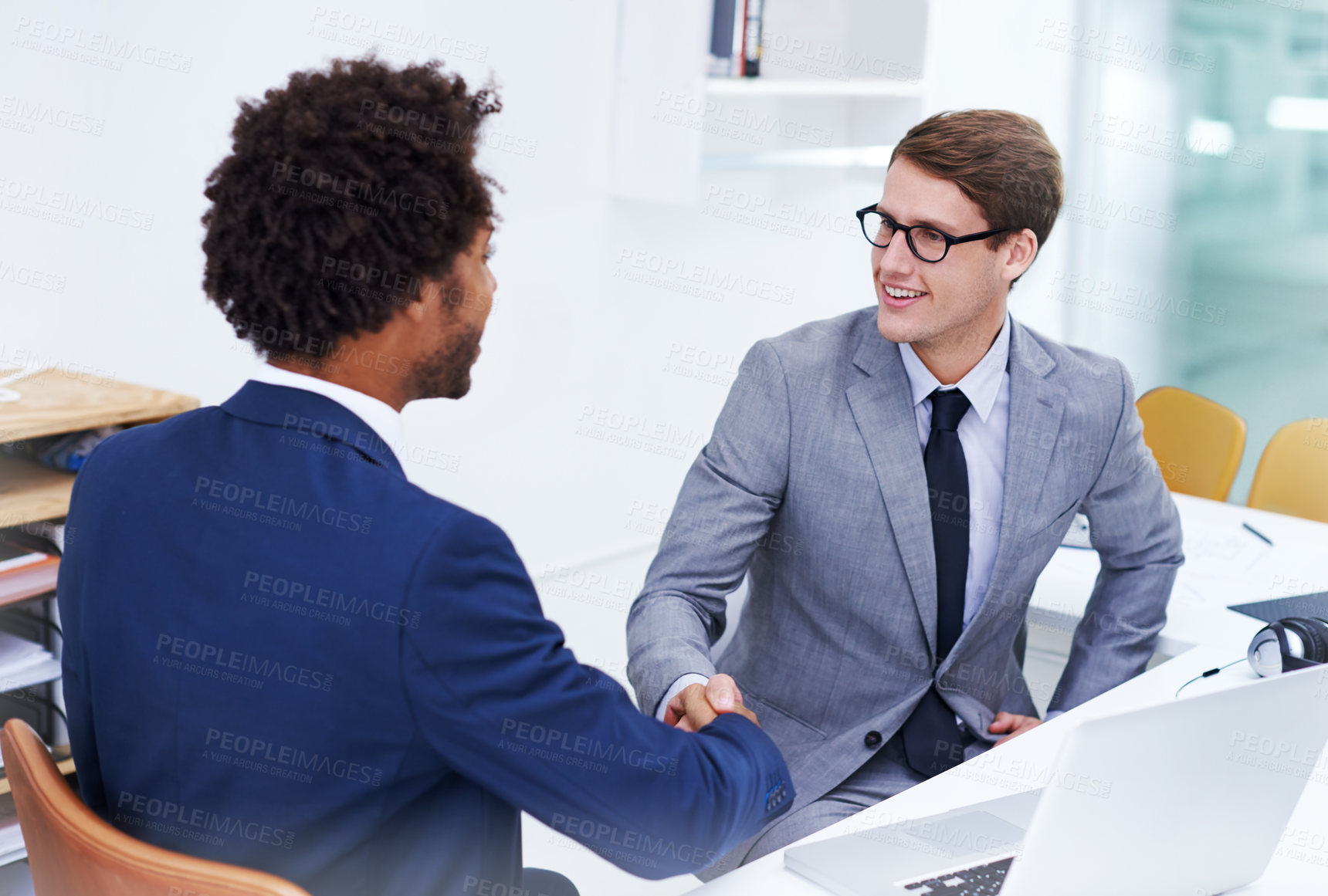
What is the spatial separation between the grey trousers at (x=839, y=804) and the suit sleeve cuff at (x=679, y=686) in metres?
0.27

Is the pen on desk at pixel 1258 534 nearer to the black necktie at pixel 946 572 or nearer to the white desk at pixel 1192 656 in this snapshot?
the white desk at pixel 1192 656

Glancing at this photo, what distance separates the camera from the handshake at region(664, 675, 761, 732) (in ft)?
4.47

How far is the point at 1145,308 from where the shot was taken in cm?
480

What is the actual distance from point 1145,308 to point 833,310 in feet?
5.02

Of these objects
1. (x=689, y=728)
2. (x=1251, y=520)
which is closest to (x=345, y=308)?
(x=689, y=728)

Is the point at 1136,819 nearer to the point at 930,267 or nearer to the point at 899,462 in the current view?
the point at 899,462

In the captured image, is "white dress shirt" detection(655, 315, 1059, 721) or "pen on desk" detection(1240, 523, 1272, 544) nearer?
"white dress shirt" detection(655, 315, 1059, 721)

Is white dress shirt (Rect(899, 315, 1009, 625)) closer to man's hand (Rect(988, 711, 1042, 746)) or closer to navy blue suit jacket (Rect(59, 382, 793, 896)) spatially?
man's hand (Rect(988, 711, 1042, 746))

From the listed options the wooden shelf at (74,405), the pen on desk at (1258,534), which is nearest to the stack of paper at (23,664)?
the wooden shelf at (74,405)

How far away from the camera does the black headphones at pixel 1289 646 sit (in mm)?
1591

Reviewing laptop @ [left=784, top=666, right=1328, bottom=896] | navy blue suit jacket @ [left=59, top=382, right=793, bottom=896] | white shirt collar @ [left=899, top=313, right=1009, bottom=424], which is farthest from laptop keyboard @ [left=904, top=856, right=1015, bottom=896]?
white shirt collar @ [left=899, top=313, right=1009, bottom=424]

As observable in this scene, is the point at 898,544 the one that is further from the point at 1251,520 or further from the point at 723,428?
the point at 1251,520

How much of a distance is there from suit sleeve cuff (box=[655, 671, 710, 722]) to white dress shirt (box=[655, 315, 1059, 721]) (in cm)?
51

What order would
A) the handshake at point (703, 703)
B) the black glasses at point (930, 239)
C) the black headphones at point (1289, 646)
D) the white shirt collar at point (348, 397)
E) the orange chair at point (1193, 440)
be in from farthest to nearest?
1. the orange chair at point (1193, 440)
2. the black glasses at point (930, 239)
3. the black headphones at point (1289, 646)
4. the handshake at point (703, 703)
5. the white shirt collar at point (348, 397)
